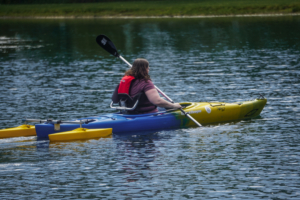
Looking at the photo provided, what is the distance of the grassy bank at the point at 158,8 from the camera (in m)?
45.9

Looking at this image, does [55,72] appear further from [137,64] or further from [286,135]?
[286,135]

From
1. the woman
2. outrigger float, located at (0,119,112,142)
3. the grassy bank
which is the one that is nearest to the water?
outrigger float, located at (0,119,112,142)

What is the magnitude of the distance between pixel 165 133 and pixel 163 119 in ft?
1.33

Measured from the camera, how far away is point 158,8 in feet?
176

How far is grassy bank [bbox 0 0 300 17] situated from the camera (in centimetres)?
4591

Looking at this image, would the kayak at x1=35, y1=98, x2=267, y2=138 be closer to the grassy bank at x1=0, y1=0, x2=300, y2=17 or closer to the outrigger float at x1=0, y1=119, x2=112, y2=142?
the outrigger float at x1=0, y1=119, x2=112, y2=142

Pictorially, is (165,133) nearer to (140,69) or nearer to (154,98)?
(154,98)

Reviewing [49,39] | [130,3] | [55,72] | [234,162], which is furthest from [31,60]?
[130,3]

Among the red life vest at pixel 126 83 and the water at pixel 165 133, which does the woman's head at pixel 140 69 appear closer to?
the red life vest at pixel 126 83

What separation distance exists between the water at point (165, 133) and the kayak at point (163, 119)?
292 mm

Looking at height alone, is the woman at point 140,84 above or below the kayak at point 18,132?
above

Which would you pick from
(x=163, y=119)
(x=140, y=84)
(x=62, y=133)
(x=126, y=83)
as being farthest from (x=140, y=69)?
(x=62, y=133)

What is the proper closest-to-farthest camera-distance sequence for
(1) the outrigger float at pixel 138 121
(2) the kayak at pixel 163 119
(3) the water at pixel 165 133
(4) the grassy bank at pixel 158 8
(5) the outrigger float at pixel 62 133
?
(3) the water at pixel 165 133
(5) the outrigger float at pixel 62 133
(1) the outrigger float at pixel 138 121
(2) the kayak at pixel 163 119
(4) the grassy bank at pixel 158 8

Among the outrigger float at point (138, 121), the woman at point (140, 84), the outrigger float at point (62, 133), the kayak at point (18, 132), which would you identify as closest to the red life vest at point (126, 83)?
the woman at point (140, 84)
